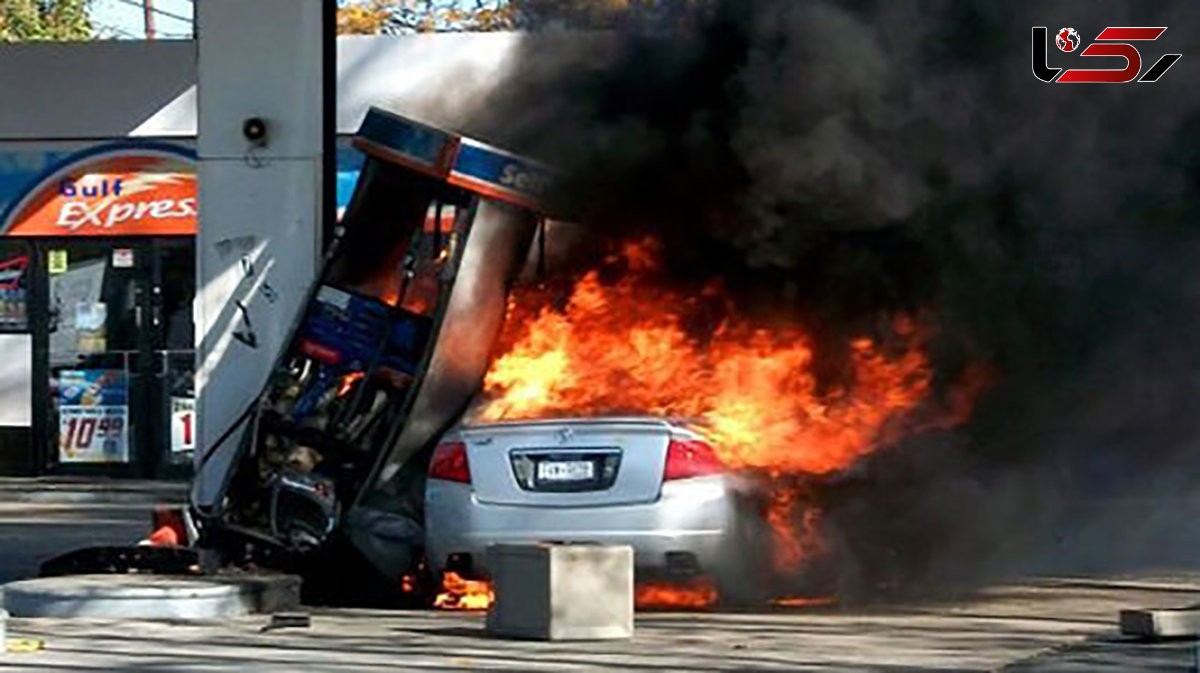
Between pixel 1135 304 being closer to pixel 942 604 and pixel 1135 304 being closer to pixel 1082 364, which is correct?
pixel 1082 364

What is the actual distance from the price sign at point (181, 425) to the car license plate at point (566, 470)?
12.5 meters

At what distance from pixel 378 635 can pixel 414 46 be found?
12042mm

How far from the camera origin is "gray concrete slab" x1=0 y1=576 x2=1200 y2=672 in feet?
35.0

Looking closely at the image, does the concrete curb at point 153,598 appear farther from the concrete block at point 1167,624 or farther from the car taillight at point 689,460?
the concrete block at point 1167,624

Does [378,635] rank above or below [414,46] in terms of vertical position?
below

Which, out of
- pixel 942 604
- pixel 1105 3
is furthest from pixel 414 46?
pixel 942 604

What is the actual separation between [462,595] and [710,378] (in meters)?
1.91

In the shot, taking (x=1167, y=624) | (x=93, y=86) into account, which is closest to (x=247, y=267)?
(x=1167, y=624)

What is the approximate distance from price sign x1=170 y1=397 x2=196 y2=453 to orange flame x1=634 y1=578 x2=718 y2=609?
480 inches

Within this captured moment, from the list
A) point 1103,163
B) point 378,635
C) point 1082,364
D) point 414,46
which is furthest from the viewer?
point 414,46

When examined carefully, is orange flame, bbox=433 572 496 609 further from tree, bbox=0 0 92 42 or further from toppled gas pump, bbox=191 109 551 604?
tree, bbox=0 0 92 42

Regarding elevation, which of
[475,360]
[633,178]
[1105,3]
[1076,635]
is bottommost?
[1076,635]

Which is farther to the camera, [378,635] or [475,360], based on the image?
[475,360]

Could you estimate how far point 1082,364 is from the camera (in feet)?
52.3
